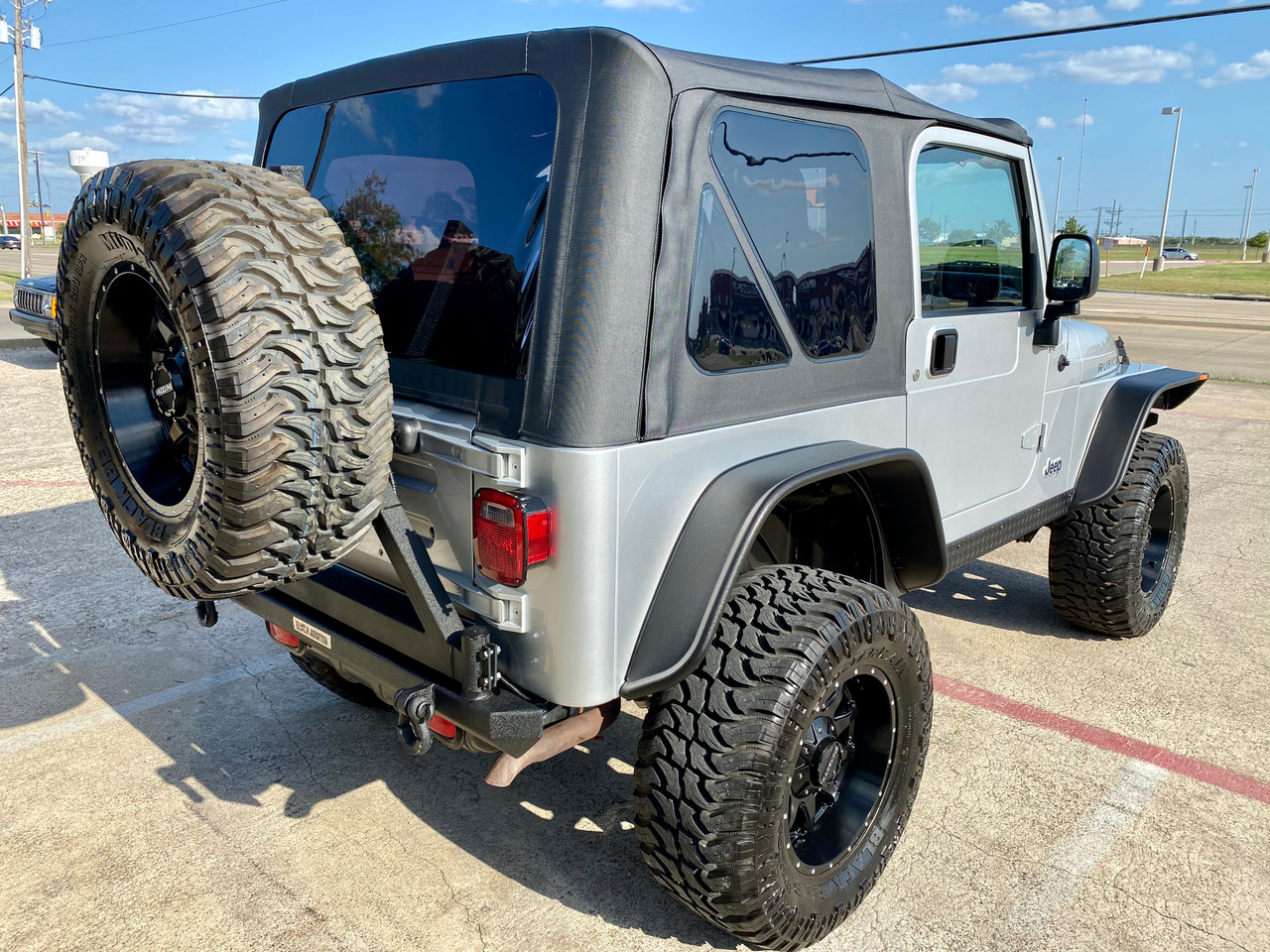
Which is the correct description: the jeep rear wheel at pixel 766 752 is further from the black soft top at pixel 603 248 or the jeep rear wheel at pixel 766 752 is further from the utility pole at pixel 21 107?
the utility pole at pixel 21 107

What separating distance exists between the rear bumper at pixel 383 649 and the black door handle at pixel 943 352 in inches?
67.2

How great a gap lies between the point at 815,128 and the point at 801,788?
1787mm

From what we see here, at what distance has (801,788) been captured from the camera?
8.47 feet

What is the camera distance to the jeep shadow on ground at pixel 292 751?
2857 millimetres

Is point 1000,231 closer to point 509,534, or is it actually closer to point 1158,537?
point 1158,537

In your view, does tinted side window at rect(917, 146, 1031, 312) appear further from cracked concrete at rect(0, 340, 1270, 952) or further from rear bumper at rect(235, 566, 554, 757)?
rear bumper at rect(235, 566, 554, 757)

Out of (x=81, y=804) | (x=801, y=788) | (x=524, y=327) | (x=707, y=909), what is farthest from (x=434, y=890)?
(x=524, y=327)

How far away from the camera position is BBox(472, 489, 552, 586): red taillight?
2.07 metres

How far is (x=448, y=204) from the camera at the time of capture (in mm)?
2408

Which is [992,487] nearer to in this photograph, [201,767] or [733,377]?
[733,377]

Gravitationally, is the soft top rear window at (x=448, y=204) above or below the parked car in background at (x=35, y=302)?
above

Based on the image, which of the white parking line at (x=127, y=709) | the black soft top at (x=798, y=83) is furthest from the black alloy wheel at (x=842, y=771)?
the white parking line at (x=127, y=709)

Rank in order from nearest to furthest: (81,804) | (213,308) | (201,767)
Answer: (213,308) < (81,804) < (201,767)

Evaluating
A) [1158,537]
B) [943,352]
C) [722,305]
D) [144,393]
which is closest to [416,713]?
[144,393]
